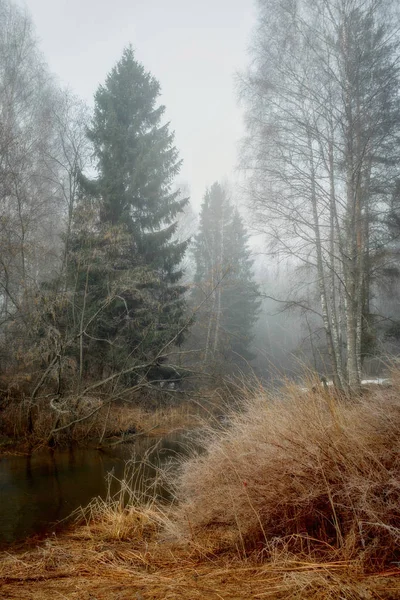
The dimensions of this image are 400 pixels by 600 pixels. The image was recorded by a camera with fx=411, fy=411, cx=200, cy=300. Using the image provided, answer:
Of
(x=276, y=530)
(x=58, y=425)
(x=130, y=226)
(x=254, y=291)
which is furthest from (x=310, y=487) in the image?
(x=130, y=226)

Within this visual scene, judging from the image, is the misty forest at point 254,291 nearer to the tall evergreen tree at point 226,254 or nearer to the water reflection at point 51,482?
the water reflection at point 51,482

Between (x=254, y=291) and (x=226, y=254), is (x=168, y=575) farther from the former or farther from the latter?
(x=226, y=254)

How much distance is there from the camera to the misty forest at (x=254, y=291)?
2.73m

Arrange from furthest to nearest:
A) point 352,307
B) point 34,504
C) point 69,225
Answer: point 69,225 < point 352,307 < point 34,504

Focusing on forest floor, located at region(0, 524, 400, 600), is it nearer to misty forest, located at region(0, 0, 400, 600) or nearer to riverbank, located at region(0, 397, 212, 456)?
misty forest, located at region(0, 0, 400, 600)

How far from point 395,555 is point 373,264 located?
859 cm

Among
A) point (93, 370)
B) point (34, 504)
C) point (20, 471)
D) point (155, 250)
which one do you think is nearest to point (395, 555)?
point (34, 504)

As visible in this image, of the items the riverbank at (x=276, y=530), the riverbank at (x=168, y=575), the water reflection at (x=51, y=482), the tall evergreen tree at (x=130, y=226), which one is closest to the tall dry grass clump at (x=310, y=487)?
the riverbank at (x=276, y=530)

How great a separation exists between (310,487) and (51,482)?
216 inches

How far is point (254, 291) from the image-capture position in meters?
8.44

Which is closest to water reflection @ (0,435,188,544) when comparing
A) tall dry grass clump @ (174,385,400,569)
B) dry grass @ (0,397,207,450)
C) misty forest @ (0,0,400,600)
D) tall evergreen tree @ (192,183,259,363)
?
dry grass @ (0,397,207,450)

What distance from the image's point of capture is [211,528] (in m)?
3.41

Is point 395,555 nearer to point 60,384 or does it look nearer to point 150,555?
point 150,555

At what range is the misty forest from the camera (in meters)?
2.73
